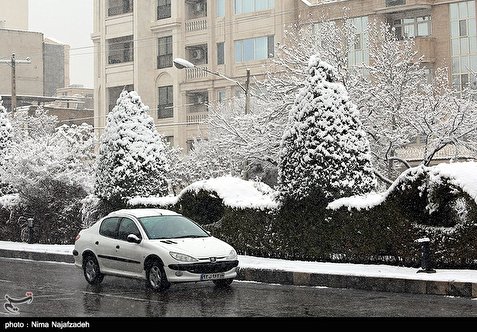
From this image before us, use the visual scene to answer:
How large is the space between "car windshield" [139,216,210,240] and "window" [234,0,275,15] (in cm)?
3797

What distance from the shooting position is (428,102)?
1211 inches

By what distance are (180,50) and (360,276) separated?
43902mm

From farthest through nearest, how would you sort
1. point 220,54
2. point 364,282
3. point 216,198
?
point 220,54 < point 216,198 < point 364,282

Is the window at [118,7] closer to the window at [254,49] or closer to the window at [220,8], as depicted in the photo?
the window at [220,8]

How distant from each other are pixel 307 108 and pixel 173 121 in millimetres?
39158

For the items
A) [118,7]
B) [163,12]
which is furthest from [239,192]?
[118,7]

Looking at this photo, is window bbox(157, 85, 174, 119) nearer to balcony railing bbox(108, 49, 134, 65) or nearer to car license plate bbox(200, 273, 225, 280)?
balcony railing bbox(108, 49, 134, 65)

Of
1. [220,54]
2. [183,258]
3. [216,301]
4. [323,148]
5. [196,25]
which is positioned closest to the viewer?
[216,301]

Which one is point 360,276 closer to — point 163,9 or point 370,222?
point 370,222

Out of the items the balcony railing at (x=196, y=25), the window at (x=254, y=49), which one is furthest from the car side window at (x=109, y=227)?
the balcony railing at (x=196, y=25)

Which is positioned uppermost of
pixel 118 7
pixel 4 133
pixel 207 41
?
pixel 118 7

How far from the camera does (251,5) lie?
55.3m

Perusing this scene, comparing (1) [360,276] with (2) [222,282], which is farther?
(2) [222,282]

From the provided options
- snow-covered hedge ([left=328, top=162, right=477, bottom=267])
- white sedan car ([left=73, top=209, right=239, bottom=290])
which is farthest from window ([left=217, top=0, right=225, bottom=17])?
white sedan car ([left=73, top=209, right=239, bottom=290])
